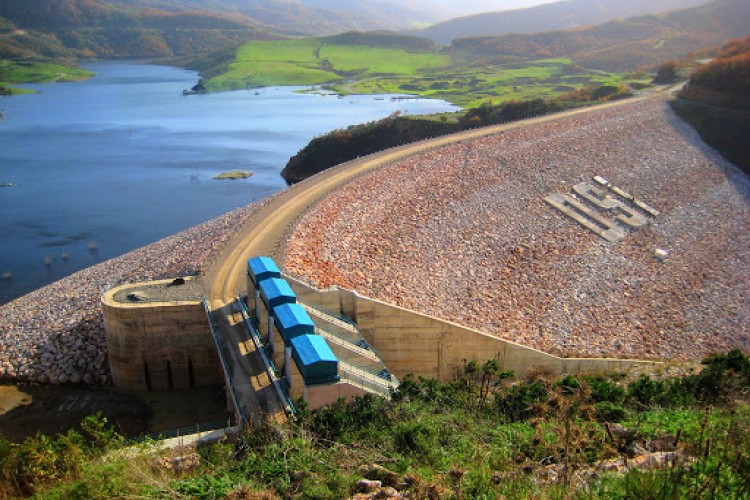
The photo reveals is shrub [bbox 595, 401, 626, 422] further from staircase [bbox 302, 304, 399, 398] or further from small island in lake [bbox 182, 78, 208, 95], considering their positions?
small island in lake [bbox 182, 78, 208, 95]

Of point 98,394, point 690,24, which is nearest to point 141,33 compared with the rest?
point 690,24

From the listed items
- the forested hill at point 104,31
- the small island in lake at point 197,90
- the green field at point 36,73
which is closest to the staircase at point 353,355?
the small island in lake at point 197,90

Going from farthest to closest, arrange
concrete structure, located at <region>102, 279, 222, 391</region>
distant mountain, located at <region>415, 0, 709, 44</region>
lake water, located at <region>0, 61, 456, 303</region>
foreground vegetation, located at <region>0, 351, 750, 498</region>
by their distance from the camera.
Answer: distant mountain, located at <region>415, 0, 709, 44</region> → lake water, located at <region>0, 61, 456, 303</region> → concrete structure, located at <region>102, 279, 222, 391</region> → foreground vegetation, located at <region>0, 351, 750, 498</region>

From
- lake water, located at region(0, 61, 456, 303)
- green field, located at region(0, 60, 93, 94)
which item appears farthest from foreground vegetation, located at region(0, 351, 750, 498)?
green field, located at region(0, 60, 93, 94)

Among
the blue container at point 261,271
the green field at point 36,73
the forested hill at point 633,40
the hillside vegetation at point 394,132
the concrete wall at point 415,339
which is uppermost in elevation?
the forested hill at point 633,40

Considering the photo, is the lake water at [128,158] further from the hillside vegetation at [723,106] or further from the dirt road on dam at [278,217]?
the hillside vegetation at [723,106]
